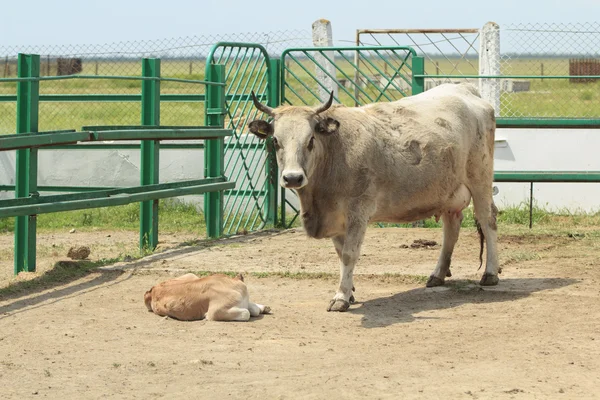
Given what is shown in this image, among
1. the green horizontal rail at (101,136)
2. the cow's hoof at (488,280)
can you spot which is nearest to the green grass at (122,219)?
the green horizontal rail at (101,136)

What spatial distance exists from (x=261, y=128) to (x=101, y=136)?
192 centimetres

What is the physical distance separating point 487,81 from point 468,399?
1118cm

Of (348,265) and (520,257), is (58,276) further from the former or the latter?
(520,257)

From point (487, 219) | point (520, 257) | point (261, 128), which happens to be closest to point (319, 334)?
point (261, 128)

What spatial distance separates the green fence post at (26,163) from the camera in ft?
31.2

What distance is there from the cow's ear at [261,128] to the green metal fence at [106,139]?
5.25 ft

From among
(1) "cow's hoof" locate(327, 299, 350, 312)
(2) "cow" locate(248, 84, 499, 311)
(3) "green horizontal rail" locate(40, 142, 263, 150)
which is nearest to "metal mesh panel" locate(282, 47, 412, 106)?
(3) "green horizontal rail" locate(40, 142, 263, 150)

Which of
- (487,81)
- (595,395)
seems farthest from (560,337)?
(487,81)

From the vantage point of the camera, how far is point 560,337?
733 centimetres

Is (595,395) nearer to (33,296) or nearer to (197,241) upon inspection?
(33,296)

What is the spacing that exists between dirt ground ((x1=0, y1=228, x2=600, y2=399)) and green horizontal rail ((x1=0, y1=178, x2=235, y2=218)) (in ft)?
2.16

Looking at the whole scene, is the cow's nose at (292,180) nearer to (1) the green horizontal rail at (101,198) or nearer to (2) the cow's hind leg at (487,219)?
(2) the cow's hind leg at (487,219)

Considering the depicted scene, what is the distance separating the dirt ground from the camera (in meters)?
6.13

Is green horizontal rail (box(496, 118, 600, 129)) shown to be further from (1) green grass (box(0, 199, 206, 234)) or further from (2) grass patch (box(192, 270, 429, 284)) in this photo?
(1) green grass (box(0, 199, 206, 234))
